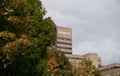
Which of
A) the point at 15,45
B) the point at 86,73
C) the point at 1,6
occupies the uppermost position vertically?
the point at 1,6

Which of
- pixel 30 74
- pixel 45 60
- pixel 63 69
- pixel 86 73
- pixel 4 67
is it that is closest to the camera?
pixel 4 67

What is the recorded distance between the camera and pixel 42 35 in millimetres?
43844

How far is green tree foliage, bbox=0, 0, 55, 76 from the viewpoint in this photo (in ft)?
109

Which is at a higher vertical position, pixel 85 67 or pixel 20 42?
pixel 20 42

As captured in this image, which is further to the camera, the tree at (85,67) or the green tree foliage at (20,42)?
the tree at (85,67)

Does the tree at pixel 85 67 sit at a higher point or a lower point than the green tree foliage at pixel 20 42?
lower

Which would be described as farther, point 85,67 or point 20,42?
point 85,67

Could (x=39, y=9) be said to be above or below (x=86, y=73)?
above

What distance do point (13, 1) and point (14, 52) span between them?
375cm

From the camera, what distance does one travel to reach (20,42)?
3306 centimetres

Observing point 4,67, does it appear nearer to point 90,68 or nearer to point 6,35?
point 6,35

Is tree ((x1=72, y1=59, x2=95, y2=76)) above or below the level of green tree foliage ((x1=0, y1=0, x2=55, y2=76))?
below

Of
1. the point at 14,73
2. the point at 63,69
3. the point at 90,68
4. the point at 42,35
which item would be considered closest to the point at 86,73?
the point at 90,68

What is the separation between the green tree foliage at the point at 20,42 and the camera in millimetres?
33250
